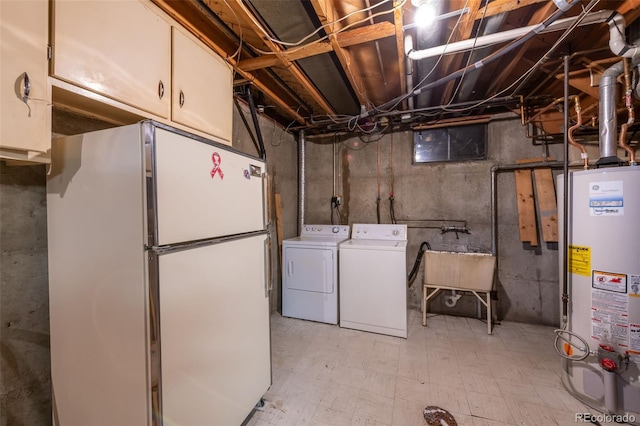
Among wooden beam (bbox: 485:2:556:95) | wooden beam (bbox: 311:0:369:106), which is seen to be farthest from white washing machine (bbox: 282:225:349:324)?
wooden beam (bbox: 485:2:556:95)

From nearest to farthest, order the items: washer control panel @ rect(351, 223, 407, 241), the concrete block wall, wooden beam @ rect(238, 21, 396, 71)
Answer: wooden beam @ rect(238, 21, 396, 71)
the concrete block wall
washer control panel @ rect(351, 223, 407, 241)

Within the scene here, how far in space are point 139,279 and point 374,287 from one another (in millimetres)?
2244

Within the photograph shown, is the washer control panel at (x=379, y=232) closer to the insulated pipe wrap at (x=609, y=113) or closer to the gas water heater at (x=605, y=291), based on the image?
the gas water heater at (x=605, y=291)

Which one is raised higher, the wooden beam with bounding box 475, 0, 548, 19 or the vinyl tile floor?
the wooden beam with bounding box 475, 0, 548, 19

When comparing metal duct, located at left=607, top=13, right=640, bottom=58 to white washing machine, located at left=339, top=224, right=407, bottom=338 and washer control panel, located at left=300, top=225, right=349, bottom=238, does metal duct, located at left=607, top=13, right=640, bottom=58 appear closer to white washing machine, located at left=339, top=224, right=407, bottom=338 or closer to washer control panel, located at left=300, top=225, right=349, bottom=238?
white washing machine, located at left=339, top=224, right=407, bottom=338

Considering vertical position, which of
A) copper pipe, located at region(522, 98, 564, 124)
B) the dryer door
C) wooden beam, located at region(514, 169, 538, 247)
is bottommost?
the dryer door

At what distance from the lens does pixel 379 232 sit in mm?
3271

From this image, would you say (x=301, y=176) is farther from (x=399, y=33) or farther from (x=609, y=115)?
(x=609, y=115)

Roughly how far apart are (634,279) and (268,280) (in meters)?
2.30

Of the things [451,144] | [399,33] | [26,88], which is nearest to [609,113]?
[451,144]

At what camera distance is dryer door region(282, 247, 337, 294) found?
2.96 m

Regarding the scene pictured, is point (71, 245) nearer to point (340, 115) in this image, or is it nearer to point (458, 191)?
point (340, 115)

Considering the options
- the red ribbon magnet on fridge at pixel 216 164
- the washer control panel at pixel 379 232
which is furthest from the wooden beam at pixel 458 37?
the red ribbon magnet on fridge at pixel 216 164

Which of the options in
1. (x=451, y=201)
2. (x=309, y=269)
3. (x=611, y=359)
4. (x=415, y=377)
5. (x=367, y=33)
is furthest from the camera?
(x=451, y=201)
